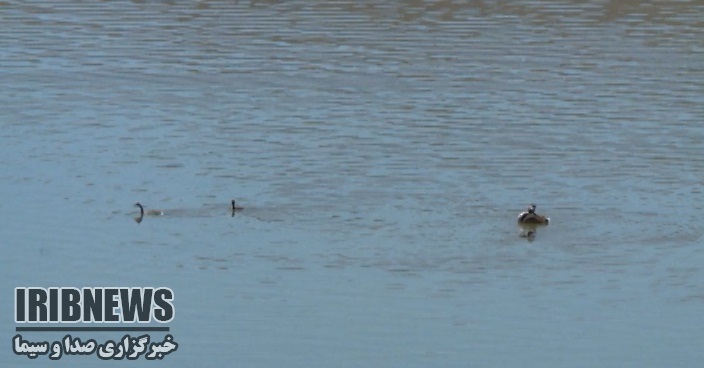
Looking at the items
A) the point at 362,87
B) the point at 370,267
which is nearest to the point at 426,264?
the point at 370,267

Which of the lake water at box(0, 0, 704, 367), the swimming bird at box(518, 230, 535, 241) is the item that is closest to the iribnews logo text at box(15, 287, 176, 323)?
the lake water at box(0, 0, 704, 367)

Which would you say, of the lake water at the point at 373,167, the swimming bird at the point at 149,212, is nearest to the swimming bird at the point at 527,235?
the lake water at the point at 373,167

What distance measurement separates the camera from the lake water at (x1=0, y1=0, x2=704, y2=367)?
774 inches

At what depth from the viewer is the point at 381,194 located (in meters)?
23.5

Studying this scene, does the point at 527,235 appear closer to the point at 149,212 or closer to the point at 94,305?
the point at 149,212

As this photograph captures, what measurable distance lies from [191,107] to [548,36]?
318 inches

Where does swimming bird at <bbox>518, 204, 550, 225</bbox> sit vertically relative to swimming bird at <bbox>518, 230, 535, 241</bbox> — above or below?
above

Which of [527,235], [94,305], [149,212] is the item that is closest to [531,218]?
[527,235]

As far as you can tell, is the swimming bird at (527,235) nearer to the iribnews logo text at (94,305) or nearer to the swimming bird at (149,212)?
the iribnews logo text at (94,305)

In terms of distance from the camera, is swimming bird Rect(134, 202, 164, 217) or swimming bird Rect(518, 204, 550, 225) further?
swimming bird Rect(134, 202, 164, 217)

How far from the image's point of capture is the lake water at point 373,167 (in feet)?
64.5

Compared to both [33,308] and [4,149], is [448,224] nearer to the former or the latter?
[33,308]

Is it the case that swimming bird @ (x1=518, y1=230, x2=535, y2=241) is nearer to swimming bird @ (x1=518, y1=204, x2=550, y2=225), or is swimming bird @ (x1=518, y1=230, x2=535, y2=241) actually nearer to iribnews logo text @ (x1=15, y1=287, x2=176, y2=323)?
swimming bird @ (x1=518, y1=204, x2=550, y2=225)

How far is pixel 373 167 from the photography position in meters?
24.8
